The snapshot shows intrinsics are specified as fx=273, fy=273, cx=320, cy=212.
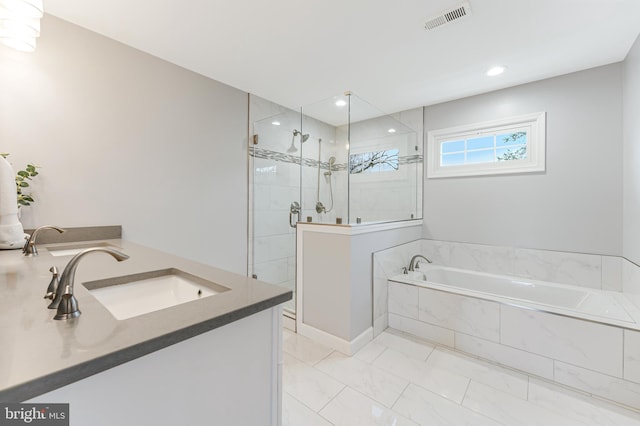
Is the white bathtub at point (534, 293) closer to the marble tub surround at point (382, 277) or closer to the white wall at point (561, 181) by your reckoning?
the marble tub surround at point (382, 277)

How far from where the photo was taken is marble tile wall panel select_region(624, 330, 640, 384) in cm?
164

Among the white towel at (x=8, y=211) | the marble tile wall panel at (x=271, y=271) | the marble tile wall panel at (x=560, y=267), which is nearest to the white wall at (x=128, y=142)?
the marble tile wall panel at (x=271, y=271)

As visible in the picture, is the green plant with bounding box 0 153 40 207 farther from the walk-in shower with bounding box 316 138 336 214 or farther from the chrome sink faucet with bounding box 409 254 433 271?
the chrome sink faucet with bounding box 409 254 433 271

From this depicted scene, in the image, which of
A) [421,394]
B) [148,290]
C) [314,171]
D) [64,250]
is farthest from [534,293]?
[64,250]

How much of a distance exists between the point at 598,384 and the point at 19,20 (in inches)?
151

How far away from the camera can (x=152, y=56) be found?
7.42ft

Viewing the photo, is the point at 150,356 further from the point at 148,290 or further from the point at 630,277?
the point at 630,277

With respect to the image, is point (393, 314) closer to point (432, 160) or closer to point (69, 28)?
point (432, 160)

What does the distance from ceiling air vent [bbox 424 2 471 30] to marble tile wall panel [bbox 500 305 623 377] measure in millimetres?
2091

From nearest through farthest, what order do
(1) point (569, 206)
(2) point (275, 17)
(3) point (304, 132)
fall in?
(2) point (275, 17)
(1) point (569, 206)
(3) point (304, 132)

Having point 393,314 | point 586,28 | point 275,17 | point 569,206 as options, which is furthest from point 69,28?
point 569,206

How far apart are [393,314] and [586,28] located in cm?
267

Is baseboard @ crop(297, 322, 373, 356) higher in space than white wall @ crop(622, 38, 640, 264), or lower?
lower

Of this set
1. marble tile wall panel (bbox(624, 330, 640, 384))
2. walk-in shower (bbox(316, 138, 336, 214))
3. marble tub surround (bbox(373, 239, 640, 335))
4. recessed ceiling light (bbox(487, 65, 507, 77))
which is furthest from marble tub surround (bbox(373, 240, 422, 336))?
recessed ceiling light (bbox(487, 65, 507, 77))
